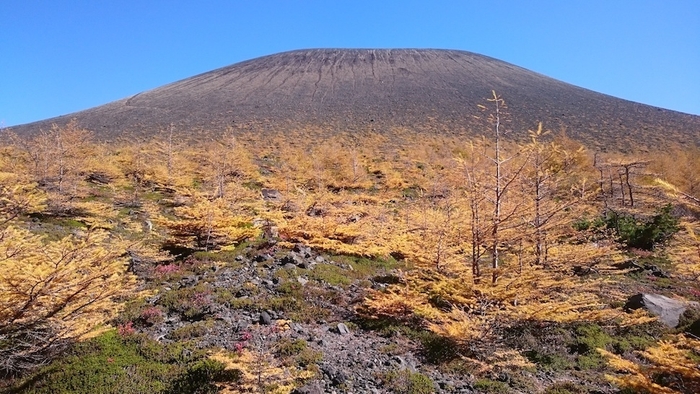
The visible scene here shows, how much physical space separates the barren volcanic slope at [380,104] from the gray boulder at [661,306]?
42928mm

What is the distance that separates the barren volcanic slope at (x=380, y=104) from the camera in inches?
2192

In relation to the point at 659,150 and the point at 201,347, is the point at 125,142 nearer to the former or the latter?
the point at 201,347

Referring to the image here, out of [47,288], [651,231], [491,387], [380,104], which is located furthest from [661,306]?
[380,104]

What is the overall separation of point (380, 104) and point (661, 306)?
6210 cm

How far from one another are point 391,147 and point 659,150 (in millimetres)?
29837

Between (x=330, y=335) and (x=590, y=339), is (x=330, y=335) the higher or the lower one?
the higher one

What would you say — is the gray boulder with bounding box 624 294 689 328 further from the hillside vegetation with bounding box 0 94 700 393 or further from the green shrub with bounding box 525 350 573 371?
the green shrub with bounding box 525 350 573 371

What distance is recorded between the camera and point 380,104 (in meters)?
68.9

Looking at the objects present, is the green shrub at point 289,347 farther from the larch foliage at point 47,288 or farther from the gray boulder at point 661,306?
the gray boulder at point 661,306

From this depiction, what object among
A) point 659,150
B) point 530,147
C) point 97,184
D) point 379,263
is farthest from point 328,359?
point 659,150

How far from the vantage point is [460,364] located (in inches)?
302

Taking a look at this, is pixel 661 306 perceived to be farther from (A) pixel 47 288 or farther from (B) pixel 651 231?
(A) pixel 47 288

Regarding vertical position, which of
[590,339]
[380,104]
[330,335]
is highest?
[380,104]

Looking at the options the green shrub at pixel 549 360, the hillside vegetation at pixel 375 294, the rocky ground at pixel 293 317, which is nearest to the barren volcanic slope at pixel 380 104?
the hillside vegetation at pixel 375 294
